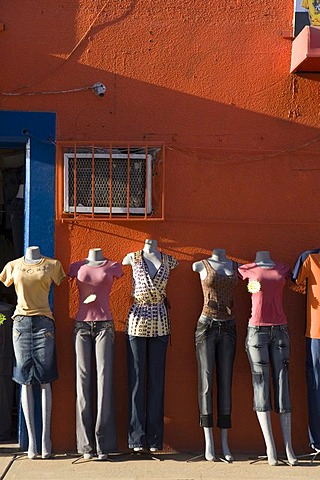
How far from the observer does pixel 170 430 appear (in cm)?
617

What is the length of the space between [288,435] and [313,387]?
432mm

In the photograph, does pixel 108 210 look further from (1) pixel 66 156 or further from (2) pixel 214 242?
(2) pixel 214 242

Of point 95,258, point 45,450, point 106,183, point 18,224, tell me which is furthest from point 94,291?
point 45,450

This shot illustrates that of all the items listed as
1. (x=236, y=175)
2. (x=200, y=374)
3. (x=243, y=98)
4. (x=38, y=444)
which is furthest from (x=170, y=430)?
(x=243, y=98)

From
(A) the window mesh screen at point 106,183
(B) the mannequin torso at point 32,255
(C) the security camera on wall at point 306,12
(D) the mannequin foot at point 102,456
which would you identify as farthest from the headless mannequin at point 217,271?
(C) the security camera on wall at point 306,12

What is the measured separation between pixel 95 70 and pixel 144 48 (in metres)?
0.46

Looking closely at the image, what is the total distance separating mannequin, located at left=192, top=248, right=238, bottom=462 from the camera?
586cm

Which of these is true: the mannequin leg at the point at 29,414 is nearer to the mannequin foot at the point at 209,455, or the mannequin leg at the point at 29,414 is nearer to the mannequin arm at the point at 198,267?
the mannequin foot at the point at 209,455

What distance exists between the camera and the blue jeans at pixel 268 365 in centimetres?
582

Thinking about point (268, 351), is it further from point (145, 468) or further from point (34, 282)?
point (34, 282)

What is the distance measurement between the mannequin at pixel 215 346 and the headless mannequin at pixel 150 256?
14.5 inches

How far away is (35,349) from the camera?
5824 millimetres

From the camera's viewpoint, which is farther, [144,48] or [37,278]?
[144,48]

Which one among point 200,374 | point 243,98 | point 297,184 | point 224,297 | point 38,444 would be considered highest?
point 243,98
